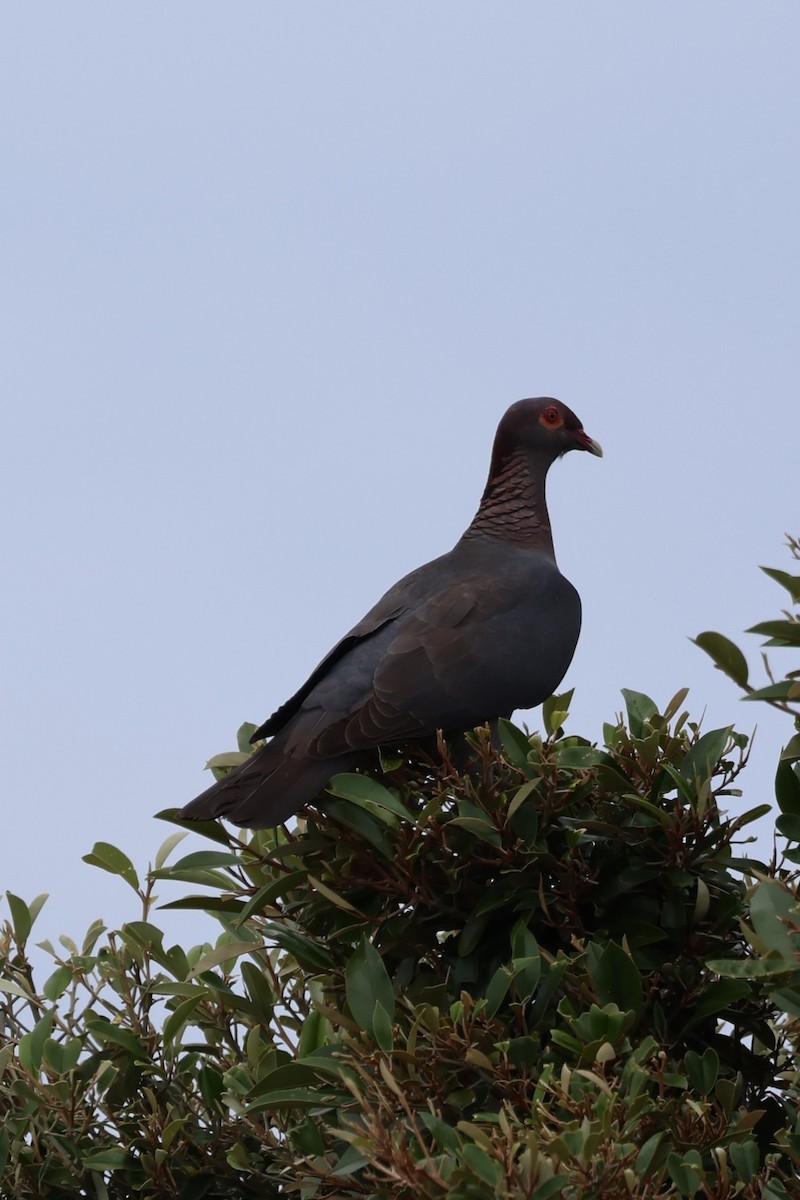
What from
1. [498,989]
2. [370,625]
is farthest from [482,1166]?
[370,625]

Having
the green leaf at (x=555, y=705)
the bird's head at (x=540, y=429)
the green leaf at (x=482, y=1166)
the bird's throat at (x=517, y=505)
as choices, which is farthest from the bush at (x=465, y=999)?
the bird's head at (x=540, y=429)

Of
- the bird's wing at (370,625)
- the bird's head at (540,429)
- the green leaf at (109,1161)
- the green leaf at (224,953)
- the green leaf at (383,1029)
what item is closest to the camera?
the green leaf at (383,1029)

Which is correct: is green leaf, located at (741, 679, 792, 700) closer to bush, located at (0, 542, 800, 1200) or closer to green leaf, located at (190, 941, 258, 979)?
bush, located at (0, 542, 800, 1200)

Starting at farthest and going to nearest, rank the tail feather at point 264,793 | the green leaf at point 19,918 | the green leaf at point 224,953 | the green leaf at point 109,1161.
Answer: the green leaf at point 19,918 < the tail feather at point 264,793 < the green leaf at point 224,953 < the green leaf at point 109,1161

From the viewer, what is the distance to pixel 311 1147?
126 inches

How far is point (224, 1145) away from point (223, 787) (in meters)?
0.90

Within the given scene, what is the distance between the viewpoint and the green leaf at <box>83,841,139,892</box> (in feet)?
13.3

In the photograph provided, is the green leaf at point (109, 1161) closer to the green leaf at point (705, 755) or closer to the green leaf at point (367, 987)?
the green leaf at point (367, 987)

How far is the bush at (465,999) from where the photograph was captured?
9.23 feet

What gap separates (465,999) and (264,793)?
1.13 meters

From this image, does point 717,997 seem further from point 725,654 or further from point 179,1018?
point 179,1018

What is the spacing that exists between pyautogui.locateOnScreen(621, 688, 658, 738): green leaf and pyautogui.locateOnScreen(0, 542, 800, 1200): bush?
11mm

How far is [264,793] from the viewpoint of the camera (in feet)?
13.0

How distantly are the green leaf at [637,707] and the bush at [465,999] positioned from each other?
A: 0.01 m
